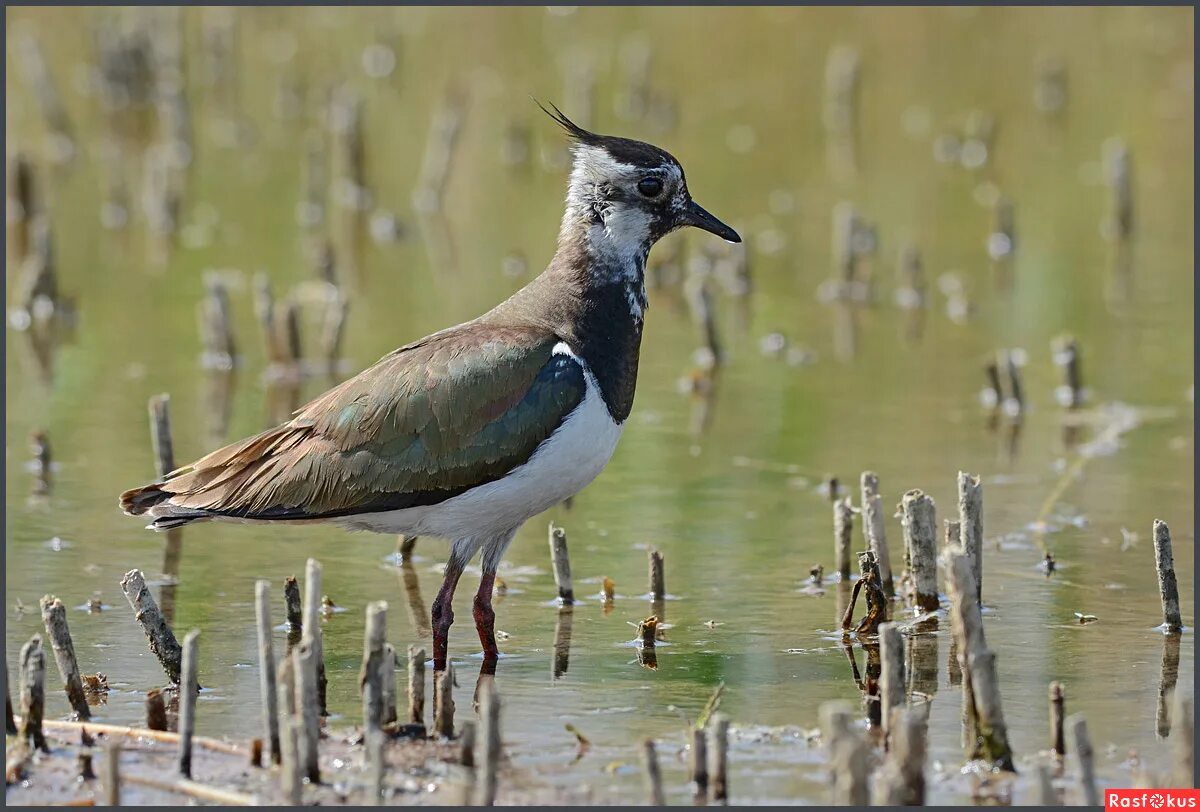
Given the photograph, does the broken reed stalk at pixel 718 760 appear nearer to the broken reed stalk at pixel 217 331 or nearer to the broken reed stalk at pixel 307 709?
the broken reed stalk at pixel 307 709

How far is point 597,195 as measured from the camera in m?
9.00

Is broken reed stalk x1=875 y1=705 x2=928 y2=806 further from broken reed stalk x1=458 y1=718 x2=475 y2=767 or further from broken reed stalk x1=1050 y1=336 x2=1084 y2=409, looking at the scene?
broken reed stalk x1=1050 y1=336 x2=1084 y2=409

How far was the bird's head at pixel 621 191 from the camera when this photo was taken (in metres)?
8.98

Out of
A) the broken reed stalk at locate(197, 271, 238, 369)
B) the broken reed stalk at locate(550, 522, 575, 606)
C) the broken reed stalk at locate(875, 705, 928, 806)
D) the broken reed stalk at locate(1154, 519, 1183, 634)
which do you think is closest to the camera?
the broken reed stalk at locate(875, 705, 928, 806)

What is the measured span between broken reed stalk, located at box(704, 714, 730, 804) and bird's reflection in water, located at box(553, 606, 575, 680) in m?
1.75

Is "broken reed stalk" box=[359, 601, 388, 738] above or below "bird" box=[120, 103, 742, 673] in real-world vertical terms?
below

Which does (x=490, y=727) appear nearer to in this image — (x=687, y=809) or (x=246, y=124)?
(x=687, y=809)

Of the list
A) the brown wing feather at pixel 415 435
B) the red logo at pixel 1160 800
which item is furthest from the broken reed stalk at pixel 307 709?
the red logo at pixel 1160 800

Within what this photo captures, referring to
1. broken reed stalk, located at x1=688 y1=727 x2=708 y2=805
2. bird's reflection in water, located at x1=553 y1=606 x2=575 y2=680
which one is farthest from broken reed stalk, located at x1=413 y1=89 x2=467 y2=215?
broken reed stalk, located at x1=688 y1=727 x2=708 y2=805

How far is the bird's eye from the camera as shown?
9031 mm

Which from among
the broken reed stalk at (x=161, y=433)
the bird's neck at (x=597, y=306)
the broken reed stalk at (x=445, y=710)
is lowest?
the broken reed stalk at (x=445, y=710)

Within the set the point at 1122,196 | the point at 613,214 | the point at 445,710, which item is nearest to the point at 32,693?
the point at 445,710

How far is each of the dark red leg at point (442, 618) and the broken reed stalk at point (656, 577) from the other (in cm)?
121

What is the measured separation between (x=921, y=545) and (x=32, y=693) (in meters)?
3.97
